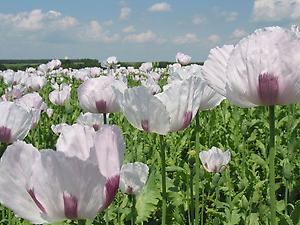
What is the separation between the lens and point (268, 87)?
51.3 inches

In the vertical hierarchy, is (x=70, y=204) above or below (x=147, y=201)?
above

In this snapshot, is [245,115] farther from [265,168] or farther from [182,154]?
[265,168]

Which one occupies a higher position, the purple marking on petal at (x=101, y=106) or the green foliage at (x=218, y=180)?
the purple marking on petal at (x=101, y=106)

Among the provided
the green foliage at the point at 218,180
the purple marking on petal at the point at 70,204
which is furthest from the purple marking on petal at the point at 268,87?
the green foliage at the point at 218,180

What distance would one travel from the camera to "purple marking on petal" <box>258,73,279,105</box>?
131 centimetres

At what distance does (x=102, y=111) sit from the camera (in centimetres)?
257

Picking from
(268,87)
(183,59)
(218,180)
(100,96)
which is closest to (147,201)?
(218,180)

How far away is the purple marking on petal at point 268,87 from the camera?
1.31m

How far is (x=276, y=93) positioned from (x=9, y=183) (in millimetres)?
632

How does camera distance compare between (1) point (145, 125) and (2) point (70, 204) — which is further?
(1) point (145, 125)

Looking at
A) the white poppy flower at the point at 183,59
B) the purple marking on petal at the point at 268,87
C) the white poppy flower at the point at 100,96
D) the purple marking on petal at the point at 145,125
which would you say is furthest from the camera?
the white poppy flower at the point at 183,59

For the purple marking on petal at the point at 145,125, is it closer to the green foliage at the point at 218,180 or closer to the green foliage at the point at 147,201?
the green foliage at the point at 218,180

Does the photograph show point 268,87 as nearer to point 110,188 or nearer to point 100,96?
point 110,188

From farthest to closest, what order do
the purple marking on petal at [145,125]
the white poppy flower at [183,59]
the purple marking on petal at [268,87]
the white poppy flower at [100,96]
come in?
the white poppy flower at [183,59] < the white poppy flower at [100,96] < the purple marking on petal at [145,125] < the purple marking on petal at [268,87]
